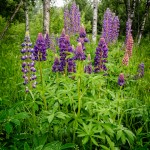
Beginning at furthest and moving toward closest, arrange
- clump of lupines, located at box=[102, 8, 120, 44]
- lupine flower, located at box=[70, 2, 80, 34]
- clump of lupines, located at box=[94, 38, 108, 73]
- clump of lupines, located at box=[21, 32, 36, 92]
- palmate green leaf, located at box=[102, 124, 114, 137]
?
lupine flower, located at box=[70, 2, 80, 34] < clump of lupines, located at box=[102, 8, 120, 44] < clump of lupines, located at box=[94, 38, 108, 73] < clump of lupines, located at box=[21, 32, 36, 92] < palmate green leaf, located at box=[102, 124, 114, 137]

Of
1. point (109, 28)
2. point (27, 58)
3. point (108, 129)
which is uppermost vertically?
point (109, 28)

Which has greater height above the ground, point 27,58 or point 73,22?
point 73,22

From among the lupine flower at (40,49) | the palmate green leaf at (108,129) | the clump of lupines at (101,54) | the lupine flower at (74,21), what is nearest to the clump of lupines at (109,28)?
the lupine flower at (74,21)

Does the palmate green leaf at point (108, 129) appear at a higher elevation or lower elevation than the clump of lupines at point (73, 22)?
lower

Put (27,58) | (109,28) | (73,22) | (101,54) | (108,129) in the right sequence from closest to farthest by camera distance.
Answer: (108,129) → (27,58) → (101,54) → (109,28) → (73,22)

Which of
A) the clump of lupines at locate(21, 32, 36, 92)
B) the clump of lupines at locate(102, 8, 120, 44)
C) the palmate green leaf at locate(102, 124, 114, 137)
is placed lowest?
the palmate green leaf at locate(102, 124, 114, 137)

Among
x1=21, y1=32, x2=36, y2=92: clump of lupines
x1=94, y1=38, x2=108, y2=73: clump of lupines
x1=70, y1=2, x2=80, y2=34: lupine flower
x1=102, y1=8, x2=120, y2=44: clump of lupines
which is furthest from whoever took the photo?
x1=70, y1=2, x2=80, y2=34: lupine flower

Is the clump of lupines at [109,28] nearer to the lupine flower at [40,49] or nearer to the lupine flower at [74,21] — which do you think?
the lupine flower at [74,21]

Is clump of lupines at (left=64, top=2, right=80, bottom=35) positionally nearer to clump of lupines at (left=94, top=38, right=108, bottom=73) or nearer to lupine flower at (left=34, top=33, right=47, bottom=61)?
clump of lupines at (left=94, top=38, right=108, bottom=73)

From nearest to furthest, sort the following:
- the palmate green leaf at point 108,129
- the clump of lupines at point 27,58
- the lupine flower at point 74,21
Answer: the palmate green leaf at point 108,129
the clump of lupines at point 27,58
the lupine flower at point 74,21

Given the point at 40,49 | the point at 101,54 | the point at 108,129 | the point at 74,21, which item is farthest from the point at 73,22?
the point at 108,129

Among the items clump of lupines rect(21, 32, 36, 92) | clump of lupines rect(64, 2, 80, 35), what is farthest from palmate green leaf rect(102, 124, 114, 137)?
clump of lupines rect(64, 2, 80, 35)

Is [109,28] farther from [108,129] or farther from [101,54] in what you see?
[108,129]

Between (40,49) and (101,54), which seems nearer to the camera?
(40,49)
